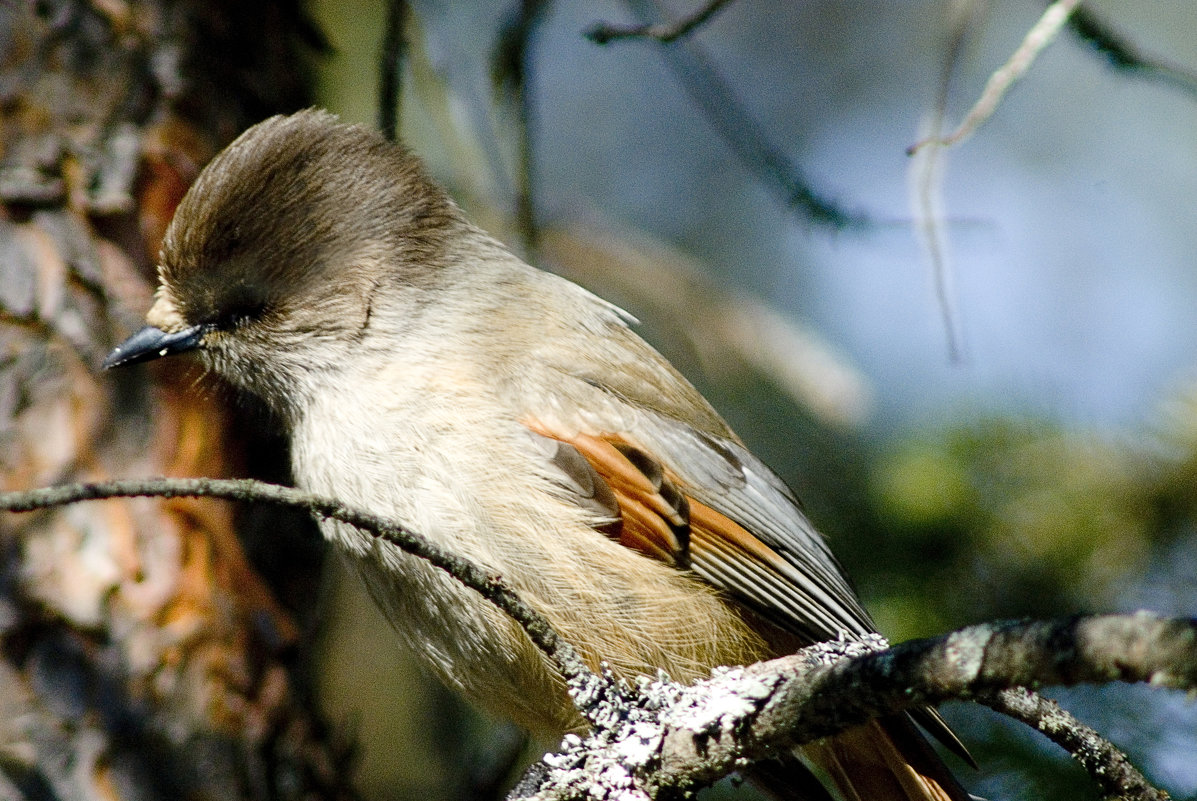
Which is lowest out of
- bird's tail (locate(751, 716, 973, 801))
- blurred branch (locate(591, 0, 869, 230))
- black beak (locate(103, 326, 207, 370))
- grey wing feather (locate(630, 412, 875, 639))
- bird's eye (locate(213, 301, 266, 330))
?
bird's tail (locate(751, 716, 973, 801))

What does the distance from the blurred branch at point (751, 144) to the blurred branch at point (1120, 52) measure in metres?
0.83

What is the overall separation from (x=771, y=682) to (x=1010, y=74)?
60.6 inches

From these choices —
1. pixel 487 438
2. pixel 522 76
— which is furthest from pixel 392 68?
pixel 487 438

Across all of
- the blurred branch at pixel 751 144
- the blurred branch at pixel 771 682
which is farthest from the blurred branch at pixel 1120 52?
the blurred branch at pixel 771 682

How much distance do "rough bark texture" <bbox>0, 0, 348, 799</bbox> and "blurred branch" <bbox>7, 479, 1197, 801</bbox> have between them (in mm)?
1158

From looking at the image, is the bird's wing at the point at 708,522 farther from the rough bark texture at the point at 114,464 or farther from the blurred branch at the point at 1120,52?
the blurred branch at the point at 1120,52

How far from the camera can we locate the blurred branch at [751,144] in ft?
11.9

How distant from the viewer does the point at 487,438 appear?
8.78 feet

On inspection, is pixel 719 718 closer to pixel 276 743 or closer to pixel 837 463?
pixel 276 743

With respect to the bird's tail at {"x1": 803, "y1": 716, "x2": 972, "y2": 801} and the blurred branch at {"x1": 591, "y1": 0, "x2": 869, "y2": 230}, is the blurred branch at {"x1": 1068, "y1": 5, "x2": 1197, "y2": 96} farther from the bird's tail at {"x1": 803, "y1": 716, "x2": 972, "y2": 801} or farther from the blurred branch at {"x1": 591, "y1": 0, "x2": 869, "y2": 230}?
the bird's tail at {"x1": 803, "y1": 716, "x2": 972, "y2": 801}

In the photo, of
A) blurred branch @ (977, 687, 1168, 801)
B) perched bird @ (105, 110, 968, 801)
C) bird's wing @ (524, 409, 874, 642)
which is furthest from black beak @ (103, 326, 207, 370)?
blurred branch @ (977, 687, 1168, 801)

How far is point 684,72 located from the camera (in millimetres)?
3924

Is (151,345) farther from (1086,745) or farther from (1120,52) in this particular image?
(1120,52)

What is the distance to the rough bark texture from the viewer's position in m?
2.88
